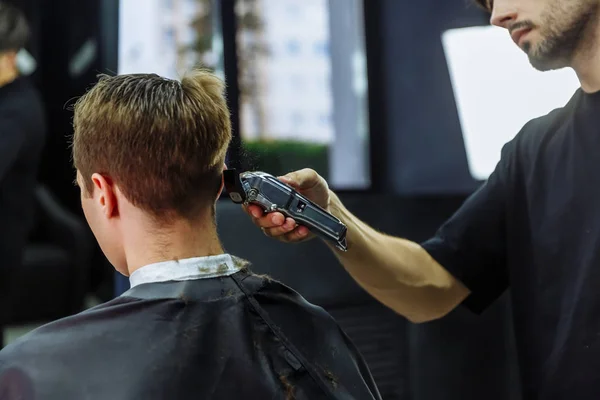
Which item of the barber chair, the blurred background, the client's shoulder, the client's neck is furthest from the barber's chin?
the barber chair

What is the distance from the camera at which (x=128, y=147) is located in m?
1.12

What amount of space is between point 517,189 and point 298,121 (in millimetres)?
1819

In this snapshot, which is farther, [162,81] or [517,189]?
[517,189]

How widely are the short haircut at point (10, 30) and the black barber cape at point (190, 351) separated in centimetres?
185

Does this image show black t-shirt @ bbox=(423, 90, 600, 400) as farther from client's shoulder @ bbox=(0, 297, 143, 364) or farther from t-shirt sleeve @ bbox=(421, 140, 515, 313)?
client's shoulder @ bbox=(0, 297, 143, 364)

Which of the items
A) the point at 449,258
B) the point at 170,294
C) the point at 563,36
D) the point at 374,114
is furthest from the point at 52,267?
the point at 563,36

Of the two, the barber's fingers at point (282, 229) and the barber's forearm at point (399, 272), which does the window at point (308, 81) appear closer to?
the barber's forearm at point (399, 272)

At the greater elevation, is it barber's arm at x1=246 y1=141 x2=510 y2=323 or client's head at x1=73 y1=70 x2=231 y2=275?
client's head at x1=73 y1=70 x2=231 y2=275

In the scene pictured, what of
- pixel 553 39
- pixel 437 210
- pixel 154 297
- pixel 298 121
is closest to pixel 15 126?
pixel 298 121

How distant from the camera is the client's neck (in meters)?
1.16

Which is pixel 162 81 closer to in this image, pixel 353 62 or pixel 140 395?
pixel 140 395

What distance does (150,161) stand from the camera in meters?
1.13

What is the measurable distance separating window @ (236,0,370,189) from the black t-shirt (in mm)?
1097

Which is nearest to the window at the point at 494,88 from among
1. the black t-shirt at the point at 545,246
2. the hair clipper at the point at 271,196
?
the black t-shirt at the point at 545,246
